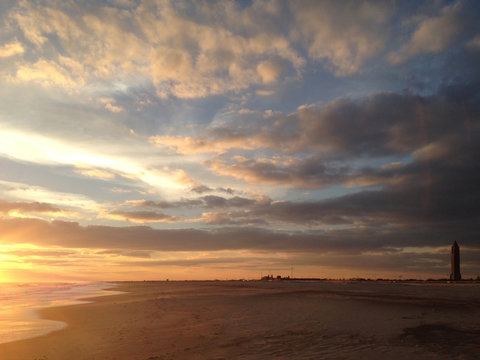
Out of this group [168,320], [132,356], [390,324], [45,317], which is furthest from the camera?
[45,317]

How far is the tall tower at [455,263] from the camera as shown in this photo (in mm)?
134700

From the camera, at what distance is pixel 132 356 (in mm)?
13273

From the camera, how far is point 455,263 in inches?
5527

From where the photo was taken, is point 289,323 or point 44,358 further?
point 289,323

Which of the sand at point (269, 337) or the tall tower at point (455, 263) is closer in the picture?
the sand at point (269, 337)

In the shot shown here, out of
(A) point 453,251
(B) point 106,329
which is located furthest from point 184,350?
(A) point 453,251

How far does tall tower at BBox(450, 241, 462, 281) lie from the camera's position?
135 meters

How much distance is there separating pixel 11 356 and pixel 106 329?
642cm

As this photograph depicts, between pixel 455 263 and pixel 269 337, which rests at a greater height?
pixel 455 263

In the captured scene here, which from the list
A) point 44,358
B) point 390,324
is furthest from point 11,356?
point 390,324

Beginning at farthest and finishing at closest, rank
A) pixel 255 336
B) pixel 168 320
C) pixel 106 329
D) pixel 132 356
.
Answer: pixel 168 320
pixel 106 329
pixel 255 336
pixel 132 356

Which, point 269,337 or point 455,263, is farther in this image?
point 455,263

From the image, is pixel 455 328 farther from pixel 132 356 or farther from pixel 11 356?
pixel 11 356

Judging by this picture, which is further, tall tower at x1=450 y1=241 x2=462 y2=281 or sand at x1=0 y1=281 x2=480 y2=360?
tall tower at x1=450 y1=241 x2=462 y2=281
